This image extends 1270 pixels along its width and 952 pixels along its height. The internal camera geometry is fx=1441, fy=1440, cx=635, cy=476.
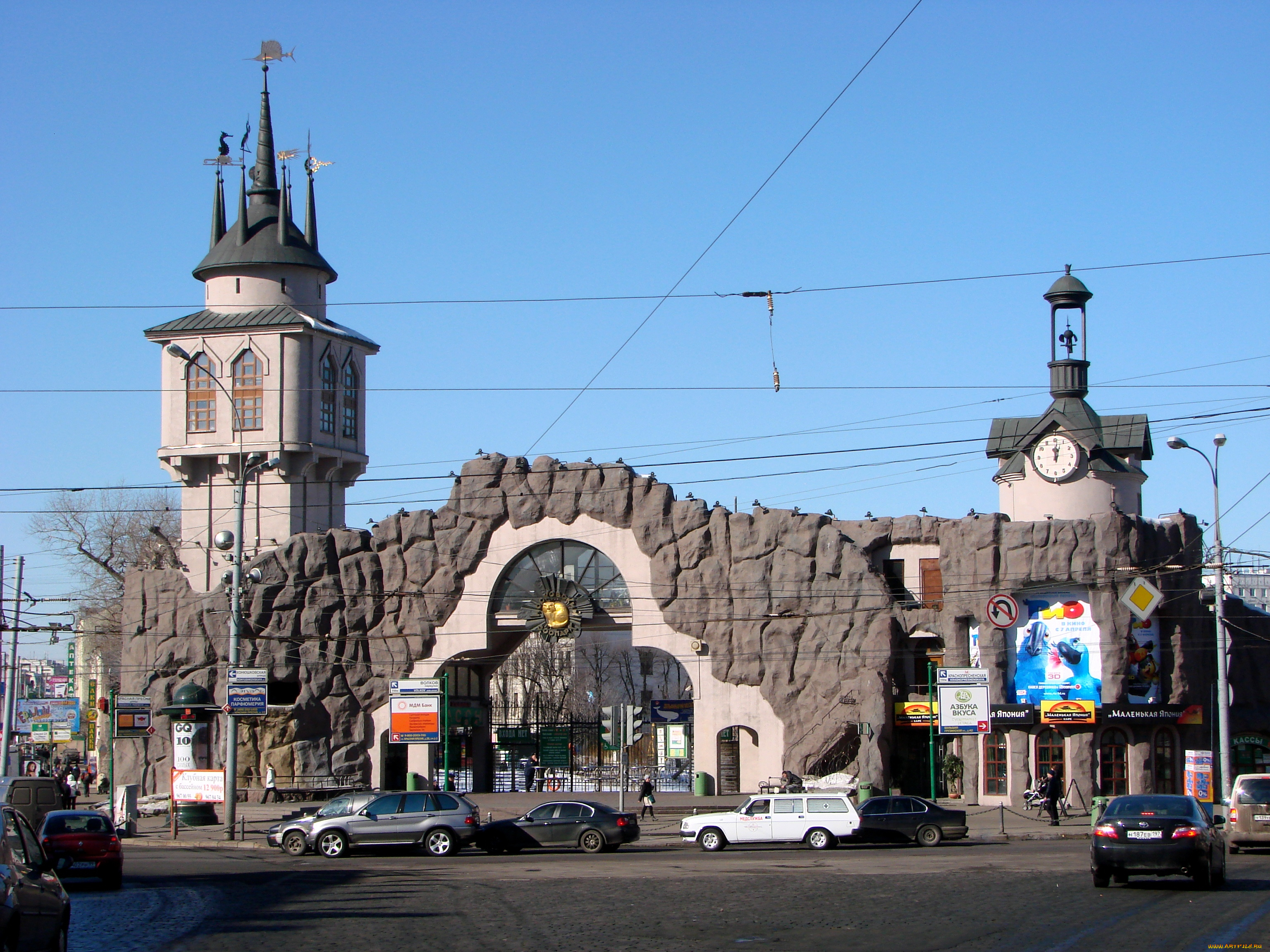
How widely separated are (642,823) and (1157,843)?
69.1 feet

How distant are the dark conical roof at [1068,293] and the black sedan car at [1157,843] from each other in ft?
98.6

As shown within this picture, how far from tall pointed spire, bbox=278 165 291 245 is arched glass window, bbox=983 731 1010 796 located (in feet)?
98.8

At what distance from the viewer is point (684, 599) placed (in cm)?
4594

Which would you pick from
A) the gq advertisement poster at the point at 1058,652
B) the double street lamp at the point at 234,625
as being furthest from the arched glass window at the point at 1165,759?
the double street lamp at the point at 234,625

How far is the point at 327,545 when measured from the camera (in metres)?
49.1

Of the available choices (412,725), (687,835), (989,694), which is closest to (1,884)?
(687,835)

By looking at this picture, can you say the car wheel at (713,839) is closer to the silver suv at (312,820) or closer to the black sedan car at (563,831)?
the black sedan car at (563,831)

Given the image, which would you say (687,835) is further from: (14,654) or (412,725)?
(14,654)

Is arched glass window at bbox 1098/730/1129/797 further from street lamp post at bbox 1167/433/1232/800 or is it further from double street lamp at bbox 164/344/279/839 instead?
double street lamp at bbox 164/344/279/839

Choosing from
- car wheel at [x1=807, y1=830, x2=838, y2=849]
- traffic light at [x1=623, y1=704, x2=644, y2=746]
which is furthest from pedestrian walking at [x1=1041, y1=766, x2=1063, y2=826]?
traffic light at [x1=623, y1=704, x2=644, y2=746]

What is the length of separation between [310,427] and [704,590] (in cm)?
1587

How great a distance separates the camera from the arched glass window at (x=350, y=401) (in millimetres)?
53594

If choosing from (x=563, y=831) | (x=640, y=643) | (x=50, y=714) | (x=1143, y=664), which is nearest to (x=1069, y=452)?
(x=1143, y=664)

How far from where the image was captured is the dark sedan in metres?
29.8
